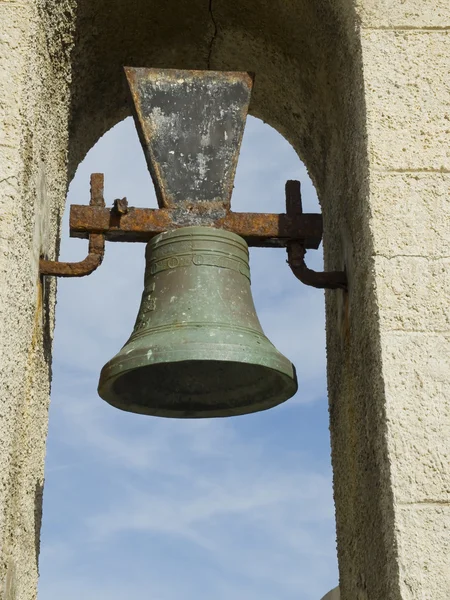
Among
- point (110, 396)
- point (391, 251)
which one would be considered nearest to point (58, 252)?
Answer: point (110, 396)

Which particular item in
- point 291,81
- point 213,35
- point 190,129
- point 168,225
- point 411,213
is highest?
point 213,35

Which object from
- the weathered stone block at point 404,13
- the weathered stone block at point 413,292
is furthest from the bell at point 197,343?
the weathered stone block at point 404,13

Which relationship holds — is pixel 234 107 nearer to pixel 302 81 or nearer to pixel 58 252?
pixel 302 81

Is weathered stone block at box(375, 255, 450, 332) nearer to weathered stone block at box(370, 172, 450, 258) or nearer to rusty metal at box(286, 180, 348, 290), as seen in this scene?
weathered stone block at box(370, 172, 450, 258)

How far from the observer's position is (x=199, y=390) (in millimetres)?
2910

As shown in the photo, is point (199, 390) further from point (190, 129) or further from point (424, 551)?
point (424, 551)

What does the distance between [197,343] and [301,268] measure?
0.49 metres

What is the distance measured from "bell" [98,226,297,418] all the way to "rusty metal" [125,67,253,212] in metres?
0.12

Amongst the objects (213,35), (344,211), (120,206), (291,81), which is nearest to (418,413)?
(344,211)

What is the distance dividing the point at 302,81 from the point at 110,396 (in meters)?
1.25

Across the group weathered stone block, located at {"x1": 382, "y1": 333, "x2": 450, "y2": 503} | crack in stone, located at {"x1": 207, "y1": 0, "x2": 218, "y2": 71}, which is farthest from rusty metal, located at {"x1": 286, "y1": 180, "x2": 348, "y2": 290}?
crack in stone, located at {"x1": 207, "y1": 0, "x2": 218, "y2": 71}

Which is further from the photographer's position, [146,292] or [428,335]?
[146,292]

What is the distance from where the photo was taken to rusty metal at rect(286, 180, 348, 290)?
9.07 ft

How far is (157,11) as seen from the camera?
3275 mm
